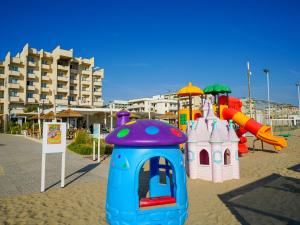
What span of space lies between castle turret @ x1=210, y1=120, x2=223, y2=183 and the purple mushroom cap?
363 centimetres

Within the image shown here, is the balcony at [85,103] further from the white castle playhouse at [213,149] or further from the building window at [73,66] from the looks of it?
the white castle playhouse at [213,149]

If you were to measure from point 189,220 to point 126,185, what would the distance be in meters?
1.57

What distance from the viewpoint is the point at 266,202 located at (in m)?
5.82

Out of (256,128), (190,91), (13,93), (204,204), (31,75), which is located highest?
(31,75)

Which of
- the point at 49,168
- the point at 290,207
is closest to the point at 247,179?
the point at 290,207

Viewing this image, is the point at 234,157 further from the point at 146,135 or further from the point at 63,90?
the point at 63,90

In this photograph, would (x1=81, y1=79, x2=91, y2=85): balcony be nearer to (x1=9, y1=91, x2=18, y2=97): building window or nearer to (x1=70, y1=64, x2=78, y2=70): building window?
(x1=70, y1=64, x2=78, y2=70): building window

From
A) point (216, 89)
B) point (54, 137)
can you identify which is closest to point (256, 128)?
point (216, 89)

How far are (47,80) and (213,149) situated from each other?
50.3 metres

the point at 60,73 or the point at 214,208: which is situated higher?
the point at 60,73

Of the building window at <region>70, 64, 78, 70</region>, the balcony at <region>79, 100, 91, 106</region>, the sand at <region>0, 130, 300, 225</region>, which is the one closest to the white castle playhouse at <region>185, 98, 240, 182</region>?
the sand at <region>0, 130, 300, 225</region>

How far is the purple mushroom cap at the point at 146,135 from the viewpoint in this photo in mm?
4129

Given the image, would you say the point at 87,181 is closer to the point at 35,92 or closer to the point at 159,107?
the point at 35,92

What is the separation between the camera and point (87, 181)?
796 centimetres
